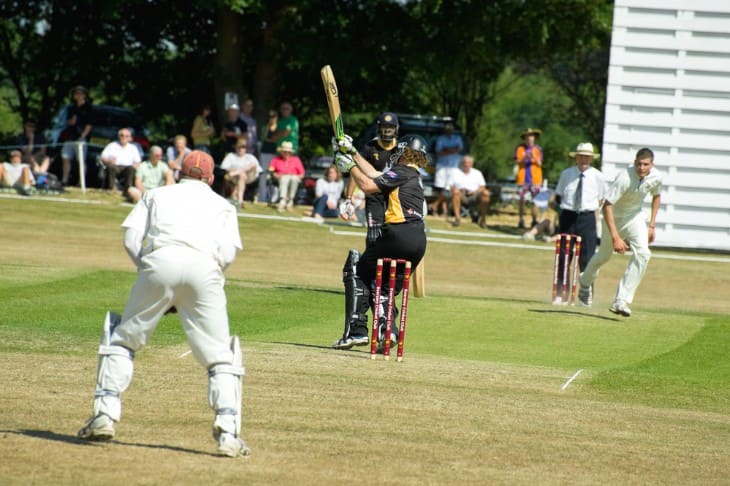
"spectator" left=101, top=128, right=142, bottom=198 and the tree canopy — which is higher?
the tree canopy

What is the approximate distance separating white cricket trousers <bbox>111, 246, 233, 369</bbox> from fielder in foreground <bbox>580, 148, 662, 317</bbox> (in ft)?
28.6

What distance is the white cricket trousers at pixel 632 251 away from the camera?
15734 millimetres

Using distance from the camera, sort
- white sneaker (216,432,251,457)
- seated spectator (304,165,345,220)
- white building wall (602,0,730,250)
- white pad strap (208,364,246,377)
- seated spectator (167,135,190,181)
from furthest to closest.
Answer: seated spectator (304,165,345,220) → seated spectator (167,135,190,181) → white building wall (602,0,730,250) → white pad strap (208,364,246,377) → white sneaker (216,432,251,457)

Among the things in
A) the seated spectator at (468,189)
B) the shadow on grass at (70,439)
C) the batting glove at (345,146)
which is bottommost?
the shadow on grass at (70,439)

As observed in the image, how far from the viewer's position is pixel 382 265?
11.7 metres

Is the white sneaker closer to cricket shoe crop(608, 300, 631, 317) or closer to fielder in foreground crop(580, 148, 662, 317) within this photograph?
fielder in foreground crop(580, 148, 662, 317)

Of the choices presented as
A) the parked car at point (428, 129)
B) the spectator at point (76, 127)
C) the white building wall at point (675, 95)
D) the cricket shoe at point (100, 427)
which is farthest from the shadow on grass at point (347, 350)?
the parked car at point (428, 129)

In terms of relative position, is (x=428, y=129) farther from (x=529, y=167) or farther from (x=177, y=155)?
(x=177, y=155)

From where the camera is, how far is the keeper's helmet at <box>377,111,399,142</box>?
1404cm

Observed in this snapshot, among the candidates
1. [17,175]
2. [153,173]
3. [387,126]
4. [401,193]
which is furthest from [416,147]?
[17,175]

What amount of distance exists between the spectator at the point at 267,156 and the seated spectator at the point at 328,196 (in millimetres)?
1594

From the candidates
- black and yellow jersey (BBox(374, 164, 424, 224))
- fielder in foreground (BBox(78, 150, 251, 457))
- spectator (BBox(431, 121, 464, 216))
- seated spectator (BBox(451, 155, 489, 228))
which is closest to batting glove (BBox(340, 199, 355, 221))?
black and yellow jersey (BBox(374, 164, 424, 224))

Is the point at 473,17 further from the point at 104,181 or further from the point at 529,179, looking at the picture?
the point at 104,181

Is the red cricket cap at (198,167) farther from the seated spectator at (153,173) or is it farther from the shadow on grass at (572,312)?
the seated spectator at (153,173)
